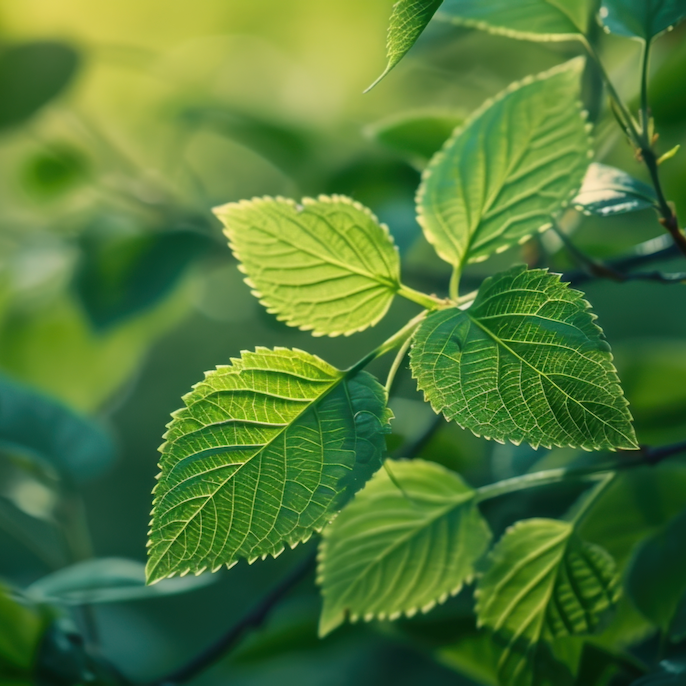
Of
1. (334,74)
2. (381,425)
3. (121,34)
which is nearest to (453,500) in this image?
(381,425)

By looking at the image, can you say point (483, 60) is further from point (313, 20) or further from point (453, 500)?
point (453, 500)

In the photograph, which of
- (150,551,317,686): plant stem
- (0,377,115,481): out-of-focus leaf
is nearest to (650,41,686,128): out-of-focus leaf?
(150,551,317,686): plant stem

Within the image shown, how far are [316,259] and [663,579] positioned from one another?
0.86 feet

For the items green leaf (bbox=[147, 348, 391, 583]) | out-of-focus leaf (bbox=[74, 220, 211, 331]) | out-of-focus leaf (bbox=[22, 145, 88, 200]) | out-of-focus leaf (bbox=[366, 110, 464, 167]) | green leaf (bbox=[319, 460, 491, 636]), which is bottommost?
green leaf (bbox=[319, 460, 491, 636])

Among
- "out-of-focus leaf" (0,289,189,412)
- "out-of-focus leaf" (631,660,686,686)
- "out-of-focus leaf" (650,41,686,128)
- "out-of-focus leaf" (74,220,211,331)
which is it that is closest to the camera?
"out-of-focus leaf" (631,660,686,686)

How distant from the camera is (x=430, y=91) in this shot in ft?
3.01

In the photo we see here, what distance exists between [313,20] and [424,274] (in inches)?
32.3

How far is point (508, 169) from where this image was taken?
0.29 m

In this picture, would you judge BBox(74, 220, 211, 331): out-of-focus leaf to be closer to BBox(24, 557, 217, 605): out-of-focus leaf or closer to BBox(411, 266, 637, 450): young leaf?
BBox(24, 557, 217, 605): out-of-focus leaf

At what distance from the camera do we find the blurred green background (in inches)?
21.7

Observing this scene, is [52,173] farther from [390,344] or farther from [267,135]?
[390,344]

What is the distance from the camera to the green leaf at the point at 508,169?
28 cm

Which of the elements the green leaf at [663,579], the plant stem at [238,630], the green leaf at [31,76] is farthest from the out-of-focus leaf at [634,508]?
the green leaf at [31,76]

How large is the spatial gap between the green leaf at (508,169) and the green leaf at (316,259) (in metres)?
0.03
